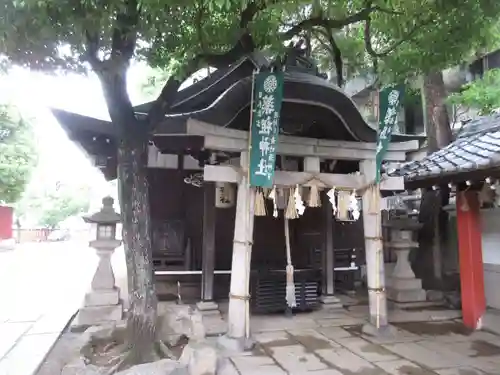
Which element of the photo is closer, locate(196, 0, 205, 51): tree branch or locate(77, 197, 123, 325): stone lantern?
locate(196, 0, 205, 51): tree branch

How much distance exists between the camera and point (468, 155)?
6.97m

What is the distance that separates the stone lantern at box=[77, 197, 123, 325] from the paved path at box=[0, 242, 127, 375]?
0.63 meters

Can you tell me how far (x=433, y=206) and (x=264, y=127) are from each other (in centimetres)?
604

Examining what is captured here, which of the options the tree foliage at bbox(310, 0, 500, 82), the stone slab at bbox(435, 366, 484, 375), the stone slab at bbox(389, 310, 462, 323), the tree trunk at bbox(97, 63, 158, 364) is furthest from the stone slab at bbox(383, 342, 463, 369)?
the tree foliage at bbox(310, 0, 500, 82)

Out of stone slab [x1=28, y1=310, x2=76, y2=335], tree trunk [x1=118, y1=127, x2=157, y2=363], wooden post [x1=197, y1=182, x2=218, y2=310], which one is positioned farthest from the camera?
wooden post [x1=197, y1=182, x2=218, y2=310]

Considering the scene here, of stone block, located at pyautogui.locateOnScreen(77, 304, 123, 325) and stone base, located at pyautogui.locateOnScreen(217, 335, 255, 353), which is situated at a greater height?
stone block, located at pyautogui.locateOnScreen(77, 304, 123, 325)

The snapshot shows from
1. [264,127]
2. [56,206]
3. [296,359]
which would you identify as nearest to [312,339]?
[296,359]

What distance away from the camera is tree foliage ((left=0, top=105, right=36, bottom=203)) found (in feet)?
62.4

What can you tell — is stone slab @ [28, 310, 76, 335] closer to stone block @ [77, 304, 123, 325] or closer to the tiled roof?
stone block @ [77, 304, 123, 325]

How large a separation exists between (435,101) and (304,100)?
5.52 metres

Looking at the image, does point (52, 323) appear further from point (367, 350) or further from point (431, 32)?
point (431, 32)

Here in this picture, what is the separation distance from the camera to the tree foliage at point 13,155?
62.4 feet

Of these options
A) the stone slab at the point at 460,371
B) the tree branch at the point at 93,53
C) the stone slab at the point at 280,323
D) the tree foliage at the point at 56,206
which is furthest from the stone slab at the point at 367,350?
the tree foliage at the point at 56,206

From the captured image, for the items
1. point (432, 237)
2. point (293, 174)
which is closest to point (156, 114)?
point (293, 174)
